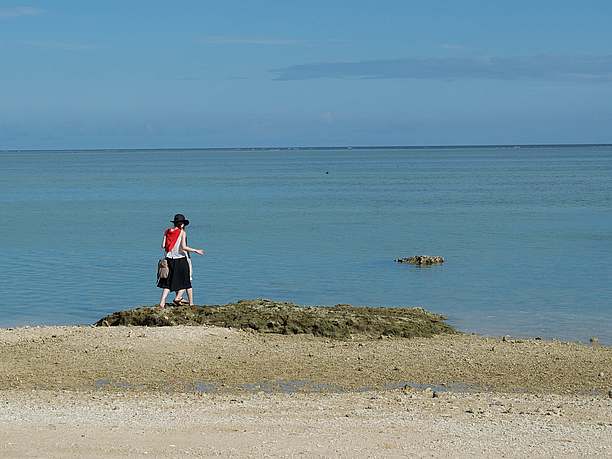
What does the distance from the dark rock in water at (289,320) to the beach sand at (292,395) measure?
0.40 m

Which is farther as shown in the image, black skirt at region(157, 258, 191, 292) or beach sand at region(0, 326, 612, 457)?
black skirt at region(157, 258, 191, 292)

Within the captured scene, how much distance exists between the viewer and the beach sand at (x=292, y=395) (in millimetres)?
9367

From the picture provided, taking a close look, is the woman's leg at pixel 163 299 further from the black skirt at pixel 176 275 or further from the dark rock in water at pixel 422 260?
the dark rock in water at pixel 422 260

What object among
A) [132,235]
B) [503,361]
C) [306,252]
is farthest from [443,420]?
[132,235]

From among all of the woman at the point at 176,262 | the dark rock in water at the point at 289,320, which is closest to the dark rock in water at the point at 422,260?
the dark rock in water at the point at 289,320

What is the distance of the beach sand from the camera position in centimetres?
937

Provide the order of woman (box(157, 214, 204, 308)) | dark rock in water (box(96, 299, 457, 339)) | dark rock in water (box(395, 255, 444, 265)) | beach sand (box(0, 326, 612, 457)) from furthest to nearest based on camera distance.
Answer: dark rock in water (box(395, 255, 444, 265))
woman (box(157, 214, 204, 308))
dark rock in water (box(96, 299, 457, 339))
beach sand (box(0, 326, 612, 457))

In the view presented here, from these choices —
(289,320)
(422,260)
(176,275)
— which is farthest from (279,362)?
(422,260)

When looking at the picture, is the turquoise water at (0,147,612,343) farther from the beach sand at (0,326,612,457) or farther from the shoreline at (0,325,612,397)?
the beach sand at (0,326,612,457)

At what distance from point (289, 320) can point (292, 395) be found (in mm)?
4685

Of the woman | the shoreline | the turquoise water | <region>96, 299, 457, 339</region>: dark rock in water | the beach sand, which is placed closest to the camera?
the beach sand

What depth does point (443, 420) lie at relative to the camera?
33.7ft

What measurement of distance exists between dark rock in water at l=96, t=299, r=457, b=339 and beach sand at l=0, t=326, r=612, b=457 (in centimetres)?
40

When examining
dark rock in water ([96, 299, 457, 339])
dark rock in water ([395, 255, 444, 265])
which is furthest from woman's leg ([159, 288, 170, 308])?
dark rock in water ([395, 255, 444, 265])
